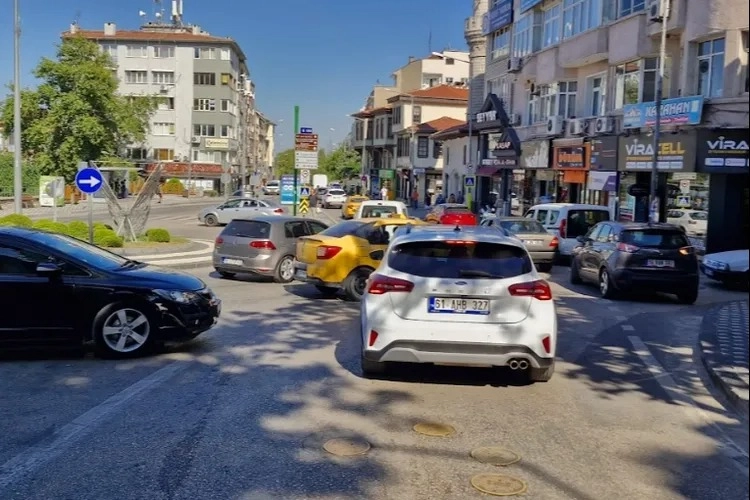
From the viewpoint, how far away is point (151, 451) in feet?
18.4

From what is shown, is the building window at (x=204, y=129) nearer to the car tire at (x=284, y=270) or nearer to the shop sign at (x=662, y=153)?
the shop sign at (x=662, y=153)

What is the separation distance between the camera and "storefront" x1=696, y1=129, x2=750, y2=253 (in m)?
23.0

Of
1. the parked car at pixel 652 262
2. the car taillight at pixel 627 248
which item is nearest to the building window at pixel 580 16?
the parked car at pixel 652 262

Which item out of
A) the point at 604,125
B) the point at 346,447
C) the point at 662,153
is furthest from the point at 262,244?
the point at 604,125

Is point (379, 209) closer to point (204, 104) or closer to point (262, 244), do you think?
point (262, 244)

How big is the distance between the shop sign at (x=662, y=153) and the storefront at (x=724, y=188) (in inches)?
17.0

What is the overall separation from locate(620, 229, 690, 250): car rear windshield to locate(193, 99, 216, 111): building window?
78.4 metres

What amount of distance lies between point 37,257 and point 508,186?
39017mm

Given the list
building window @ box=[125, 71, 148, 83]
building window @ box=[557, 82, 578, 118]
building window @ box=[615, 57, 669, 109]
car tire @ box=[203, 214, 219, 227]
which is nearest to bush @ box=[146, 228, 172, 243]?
car tire @ box=[203, 214, 219, 227]

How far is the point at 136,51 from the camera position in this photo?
87.7 meters

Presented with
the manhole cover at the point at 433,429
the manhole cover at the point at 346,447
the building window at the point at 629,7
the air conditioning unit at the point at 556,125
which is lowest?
the manhole cover at the point at 433,429

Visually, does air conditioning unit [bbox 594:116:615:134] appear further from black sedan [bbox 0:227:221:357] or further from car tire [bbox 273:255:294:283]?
black sedan [bbox 0:227:221:357]

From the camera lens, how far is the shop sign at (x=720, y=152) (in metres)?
22.7

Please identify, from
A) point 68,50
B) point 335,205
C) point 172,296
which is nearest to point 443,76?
point 335,205
